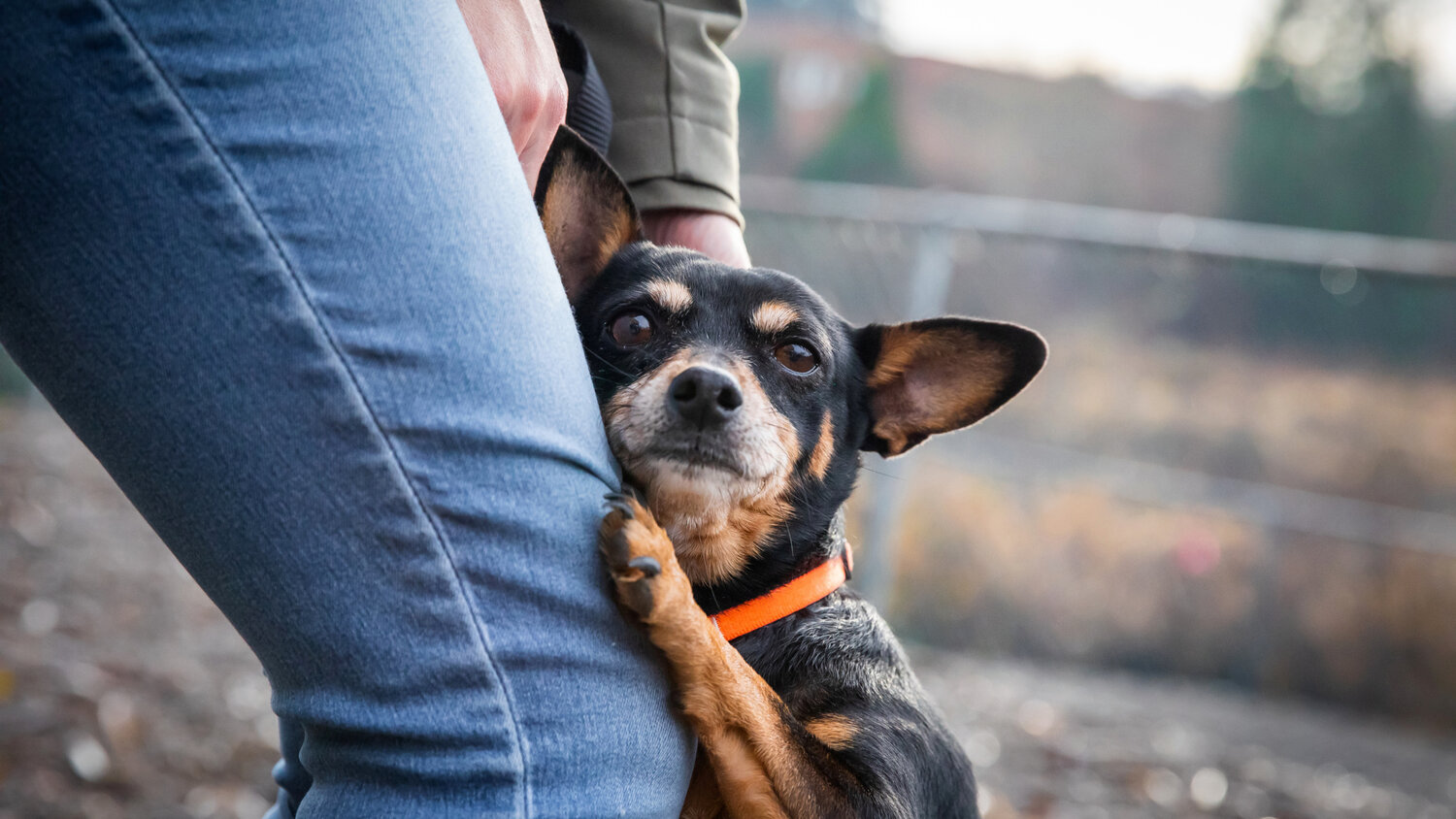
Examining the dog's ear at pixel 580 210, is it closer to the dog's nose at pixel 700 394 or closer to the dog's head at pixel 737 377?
the dog's head at pixel 737 377

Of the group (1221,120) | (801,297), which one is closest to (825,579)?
(801,297)

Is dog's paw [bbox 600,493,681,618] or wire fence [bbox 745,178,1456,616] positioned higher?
dog's paw [bbox 600,493,681,618]

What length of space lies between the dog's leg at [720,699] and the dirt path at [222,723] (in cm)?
217

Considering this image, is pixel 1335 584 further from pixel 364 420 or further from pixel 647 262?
pixel 364 420

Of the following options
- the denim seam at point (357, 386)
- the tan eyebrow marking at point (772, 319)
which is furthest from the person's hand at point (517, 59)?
the tan eyebrow marking at point (772, 319)

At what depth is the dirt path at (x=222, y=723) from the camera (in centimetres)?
305

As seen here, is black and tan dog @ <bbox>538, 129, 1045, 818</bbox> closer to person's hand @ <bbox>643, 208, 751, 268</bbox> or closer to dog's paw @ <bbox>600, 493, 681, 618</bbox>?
dog's paw @ <bbox>600, 493, 681, 618</bbox>

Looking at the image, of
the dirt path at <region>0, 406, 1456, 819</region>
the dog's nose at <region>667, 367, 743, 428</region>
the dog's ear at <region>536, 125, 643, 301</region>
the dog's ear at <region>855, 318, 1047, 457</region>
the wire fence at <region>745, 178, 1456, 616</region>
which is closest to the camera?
the dog's nose at <region>667, 367, 743, 428</region>

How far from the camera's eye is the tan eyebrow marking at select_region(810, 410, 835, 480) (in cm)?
215

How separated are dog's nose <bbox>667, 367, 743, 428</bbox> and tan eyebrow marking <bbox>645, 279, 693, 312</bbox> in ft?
1.08

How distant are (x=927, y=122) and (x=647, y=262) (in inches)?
749

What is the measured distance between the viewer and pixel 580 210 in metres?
2.13

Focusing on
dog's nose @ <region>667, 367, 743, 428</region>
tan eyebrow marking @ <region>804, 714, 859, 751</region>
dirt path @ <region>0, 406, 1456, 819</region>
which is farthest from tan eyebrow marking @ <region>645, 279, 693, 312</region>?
dirt path @ <region>0, 406, 1456, 819</region>

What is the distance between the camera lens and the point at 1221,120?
16.6 m
